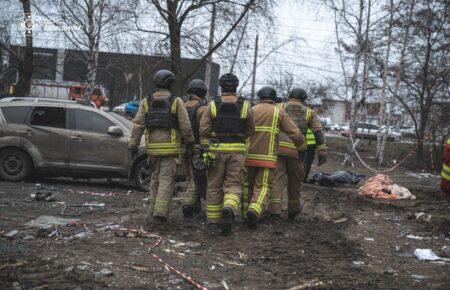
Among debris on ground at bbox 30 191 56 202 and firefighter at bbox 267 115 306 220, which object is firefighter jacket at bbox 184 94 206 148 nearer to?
firefighter at bbox 267 115 306 220

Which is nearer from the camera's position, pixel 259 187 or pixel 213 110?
pixel 213 110

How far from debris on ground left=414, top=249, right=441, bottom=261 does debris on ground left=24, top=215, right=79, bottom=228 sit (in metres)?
4.31

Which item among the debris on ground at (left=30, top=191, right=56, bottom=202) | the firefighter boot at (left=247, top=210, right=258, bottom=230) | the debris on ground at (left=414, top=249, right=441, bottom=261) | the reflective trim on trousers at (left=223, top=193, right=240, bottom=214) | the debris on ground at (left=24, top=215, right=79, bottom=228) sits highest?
the reflective trim on trousers at (left=223, top=193, right=240, bottom=214)

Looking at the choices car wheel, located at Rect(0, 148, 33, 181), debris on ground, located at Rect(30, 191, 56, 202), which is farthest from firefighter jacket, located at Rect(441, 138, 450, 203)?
car wheel, located at Rect(0, 148, 33, 181)

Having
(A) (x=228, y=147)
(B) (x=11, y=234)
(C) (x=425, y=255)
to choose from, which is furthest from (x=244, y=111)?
(B) (x=11, y=234)

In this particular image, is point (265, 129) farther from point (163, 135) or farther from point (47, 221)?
point (47, 221)

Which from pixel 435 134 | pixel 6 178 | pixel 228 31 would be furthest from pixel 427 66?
pixel 6 178

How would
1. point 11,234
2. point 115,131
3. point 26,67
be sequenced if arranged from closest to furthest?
point 11,234 < point 115,131 < point 26,67

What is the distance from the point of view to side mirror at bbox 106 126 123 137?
10.6 meters

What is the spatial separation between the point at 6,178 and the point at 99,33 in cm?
947

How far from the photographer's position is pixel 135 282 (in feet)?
15.3

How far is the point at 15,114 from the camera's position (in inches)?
422

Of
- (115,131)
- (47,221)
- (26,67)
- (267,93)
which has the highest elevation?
(26,67)

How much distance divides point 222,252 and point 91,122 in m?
5.75
